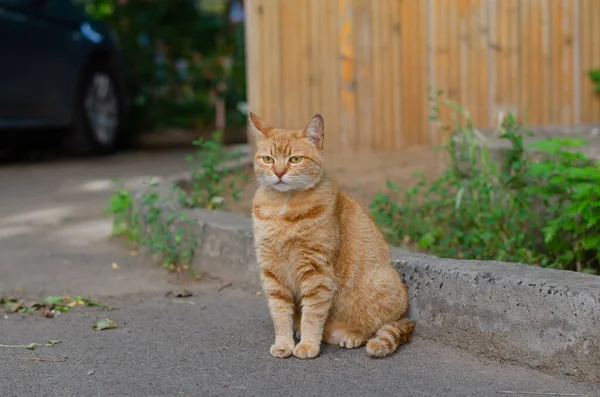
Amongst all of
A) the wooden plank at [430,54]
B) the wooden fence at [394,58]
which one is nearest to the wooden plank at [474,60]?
the wooden fence at [394,58]

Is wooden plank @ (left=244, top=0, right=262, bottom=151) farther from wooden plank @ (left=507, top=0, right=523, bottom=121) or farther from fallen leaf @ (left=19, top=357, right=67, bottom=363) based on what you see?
fallen leaf @ (left=19, top=357, right=67, bottom=363)

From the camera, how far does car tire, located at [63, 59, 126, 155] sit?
9.66 m

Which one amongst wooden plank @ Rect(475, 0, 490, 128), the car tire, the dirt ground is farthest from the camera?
the car tire

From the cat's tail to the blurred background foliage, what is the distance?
7940 mm

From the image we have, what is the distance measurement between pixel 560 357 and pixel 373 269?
0.84 metres

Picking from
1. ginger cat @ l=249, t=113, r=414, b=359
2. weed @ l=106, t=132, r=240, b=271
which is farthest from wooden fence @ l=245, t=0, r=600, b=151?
ginger cat @ l=249, t=113, r=414, b=359

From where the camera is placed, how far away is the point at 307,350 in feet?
12.2

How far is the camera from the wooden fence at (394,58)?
720 centimetres

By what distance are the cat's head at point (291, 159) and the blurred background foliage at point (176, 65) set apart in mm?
7779

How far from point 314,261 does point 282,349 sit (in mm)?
370

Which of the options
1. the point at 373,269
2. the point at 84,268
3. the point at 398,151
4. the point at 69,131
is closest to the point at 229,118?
the point at 69,131

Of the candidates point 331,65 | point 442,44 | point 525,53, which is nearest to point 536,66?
point 525,53

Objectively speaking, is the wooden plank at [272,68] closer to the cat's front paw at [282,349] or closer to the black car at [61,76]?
the black car at [61,76]

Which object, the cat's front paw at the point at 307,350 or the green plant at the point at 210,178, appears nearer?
the cat's front paw at the point at 307,350
